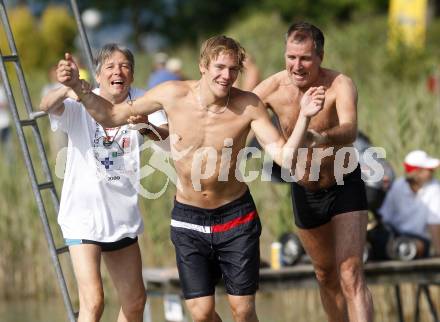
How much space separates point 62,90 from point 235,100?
3.57ft

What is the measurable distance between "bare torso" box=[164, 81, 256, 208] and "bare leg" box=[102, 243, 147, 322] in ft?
2.37

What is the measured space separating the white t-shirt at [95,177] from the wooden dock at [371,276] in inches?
115

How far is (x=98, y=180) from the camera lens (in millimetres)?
7648

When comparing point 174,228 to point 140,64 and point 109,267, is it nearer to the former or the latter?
point 109,267

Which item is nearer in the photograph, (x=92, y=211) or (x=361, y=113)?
(x=92, y=211)

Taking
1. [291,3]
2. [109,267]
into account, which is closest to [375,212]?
[109,267]

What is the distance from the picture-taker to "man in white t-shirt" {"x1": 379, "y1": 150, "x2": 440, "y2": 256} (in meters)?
10.8

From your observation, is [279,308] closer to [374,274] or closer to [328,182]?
[374,274]

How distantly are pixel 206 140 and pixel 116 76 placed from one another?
2.52 feet

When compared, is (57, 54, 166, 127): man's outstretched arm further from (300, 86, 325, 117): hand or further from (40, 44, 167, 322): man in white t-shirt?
(300, 86, 325, 117): hand

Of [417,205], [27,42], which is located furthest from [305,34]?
[27,42]

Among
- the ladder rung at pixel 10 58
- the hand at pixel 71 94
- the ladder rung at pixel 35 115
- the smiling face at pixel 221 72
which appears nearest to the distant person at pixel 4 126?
the ladder rung at pixel 10 58

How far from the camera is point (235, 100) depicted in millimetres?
7238

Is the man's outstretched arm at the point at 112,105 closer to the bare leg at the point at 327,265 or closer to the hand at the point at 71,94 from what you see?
the hand at the point at 71,94
